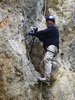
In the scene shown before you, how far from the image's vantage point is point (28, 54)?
31.3ft

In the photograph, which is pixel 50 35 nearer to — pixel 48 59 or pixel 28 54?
pixel 48 59

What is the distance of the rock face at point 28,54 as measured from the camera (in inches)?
338

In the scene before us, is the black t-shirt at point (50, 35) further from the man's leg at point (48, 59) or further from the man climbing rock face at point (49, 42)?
the man's leg at point (48, 59)

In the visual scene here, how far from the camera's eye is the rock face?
8.58 metres

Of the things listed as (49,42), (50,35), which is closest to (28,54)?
(49,42)

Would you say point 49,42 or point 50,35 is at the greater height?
point 50,35

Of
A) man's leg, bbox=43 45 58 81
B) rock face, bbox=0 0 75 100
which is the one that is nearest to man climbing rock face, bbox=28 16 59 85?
man's leg, bbox=43 45 58 81

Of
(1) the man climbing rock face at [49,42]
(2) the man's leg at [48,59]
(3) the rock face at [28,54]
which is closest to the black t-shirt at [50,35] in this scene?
(1) the man climbing rock face at [49,42]

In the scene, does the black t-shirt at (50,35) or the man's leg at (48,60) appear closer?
the man's leg at (48,60)

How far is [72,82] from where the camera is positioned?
10953mm

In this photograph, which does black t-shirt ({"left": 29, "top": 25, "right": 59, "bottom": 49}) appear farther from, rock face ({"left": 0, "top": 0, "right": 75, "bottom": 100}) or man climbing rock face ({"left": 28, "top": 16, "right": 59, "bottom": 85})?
rock face ({"left": 0, "top": 0, "right": 75, "bottom": 100})

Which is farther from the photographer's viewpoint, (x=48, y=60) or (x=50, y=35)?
(x=50, y=35)

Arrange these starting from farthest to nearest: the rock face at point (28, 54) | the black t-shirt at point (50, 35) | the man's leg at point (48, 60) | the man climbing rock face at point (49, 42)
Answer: the black t-shirt at point (50, 35)
the man climbing rock face at point (49, 42)
the man's leg at point (48, 60)
the rock face at point (28, 54)

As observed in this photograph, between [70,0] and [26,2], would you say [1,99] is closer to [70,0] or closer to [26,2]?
[26,2]
